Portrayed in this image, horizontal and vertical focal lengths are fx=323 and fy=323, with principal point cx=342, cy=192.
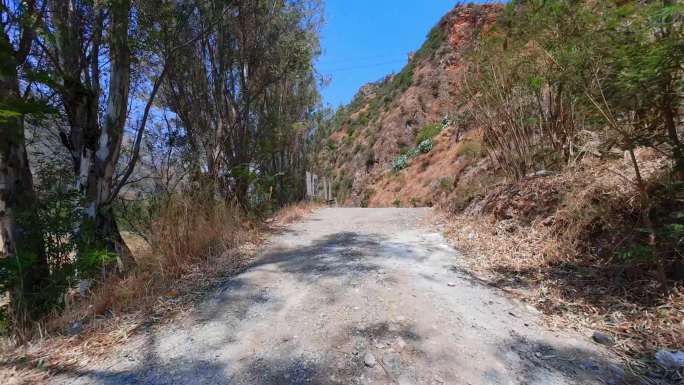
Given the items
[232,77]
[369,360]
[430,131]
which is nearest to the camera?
[369,360]

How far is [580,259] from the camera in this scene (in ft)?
10.0

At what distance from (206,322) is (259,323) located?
0.44 m

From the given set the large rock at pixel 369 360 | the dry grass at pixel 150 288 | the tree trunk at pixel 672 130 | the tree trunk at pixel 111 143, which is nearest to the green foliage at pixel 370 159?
the dry grass at pixel 150 288

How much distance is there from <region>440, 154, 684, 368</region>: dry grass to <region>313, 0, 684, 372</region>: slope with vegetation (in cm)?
1

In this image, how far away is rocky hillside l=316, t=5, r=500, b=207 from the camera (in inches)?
638

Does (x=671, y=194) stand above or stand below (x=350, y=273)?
above

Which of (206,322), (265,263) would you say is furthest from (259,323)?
(265,263)

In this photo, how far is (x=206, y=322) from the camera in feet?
8.20

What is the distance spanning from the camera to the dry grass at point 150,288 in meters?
2.18

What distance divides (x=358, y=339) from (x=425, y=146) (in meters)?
18.8

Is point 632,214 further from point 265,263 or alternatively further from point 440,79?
point 440,79

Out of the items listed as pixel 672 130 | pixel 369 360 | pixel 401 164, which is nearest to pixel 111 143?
pixel 369 360

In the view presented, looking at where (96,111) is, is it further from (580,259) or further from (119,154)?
(580,259)

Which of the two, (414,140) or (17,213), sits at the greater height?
(414,140)
